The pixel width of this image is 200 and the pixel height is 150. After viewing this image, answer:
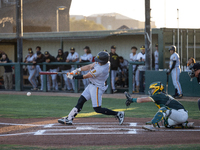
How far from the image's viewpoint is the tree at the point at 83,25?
64.9 feet

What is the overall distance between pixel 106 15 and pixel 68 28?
8.60 ft

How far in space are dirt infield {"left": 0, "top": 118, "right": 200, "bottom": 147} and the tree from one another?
12.7m

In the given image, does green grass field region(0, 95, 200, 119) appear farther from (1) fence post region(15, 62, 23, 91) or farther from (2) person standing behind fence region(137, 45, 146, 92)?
(1) fence post region(15, 62, 23, 91)

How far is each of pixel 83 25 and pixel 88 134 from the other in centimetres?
1442

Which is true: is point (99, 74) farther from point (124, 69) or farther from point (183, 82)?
point (124, 69)

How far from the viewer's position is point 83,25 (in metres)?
19.9

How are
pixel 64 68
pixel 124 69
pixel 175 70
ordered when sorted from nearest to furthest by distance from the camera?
pixel 175 70
pixel 64 68
pixel 124 69

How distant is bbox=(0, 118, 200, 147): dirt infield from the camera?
5500 mm

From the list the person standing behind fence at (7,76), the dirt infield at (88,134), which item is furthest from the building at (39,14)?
the dirt infield at (88,134)

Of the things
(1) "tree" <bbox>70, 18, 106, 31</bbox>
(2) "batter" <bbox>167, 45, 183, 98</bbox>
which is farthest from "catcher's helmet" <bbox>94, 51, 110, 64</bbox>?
(1) "tree" <bbox>70, 18, 106, 31</bbox>

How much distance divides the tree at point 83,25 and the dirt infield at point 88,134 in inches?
501

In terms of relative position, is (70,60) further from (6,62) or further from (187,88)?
(187,88)

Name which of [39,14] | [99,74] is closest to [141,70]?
[99,74]

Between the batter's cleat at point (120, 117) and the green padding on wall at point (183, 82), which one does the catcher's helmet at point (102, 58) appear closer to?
Answer: the batter's cleat at point (120, 117)
